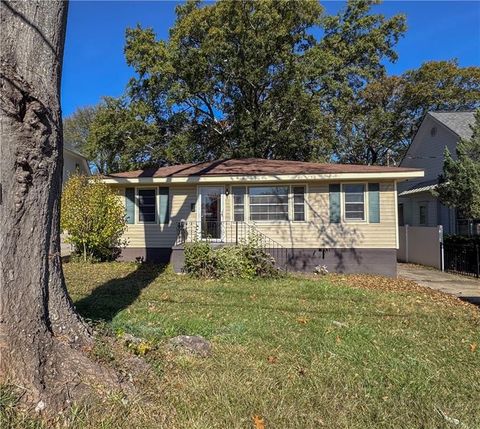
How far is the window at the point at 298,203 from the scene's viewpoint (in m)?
13.3

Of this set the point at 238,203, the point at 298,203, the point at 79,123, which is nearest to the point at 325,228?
the point at 298,203

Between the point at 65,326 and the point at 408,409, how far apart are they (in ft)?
9.61

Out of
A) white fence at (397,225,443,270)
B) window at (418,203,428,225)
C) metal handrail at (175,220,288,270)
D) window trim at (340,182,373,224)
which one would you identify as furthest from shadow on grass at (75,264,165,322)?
window at (418,203,428,225)

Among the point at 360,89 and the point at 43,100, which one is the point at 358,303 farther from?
the point at 360,89

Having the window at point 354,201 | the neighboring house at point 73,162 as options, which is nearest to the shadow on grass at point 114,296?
the window at point 354,201

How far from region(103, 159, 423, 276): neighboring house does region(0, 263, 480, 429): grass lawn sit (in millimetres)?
4961

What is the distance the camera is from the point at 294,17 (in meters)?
23.5

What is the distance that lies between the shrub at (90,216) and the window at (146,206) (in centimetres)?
73

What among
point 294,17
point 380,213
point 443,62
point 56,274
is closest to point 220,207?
point 380,213

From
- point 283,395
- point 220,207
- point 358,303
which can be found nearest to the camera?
point 283,395

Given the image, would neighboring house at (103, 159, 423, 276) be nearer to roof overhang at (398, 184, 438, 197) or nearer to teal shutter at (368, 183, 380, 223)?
teal shutter at (368, 183, 380, 223)

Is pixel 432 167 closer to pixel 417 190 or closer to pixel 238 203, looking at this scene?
pixel 417 190

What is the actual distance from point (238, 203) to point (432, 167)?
10.7 m

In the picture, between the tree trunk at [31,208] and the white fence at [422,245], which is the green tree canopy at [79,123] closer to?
the white fence at [422,245]
